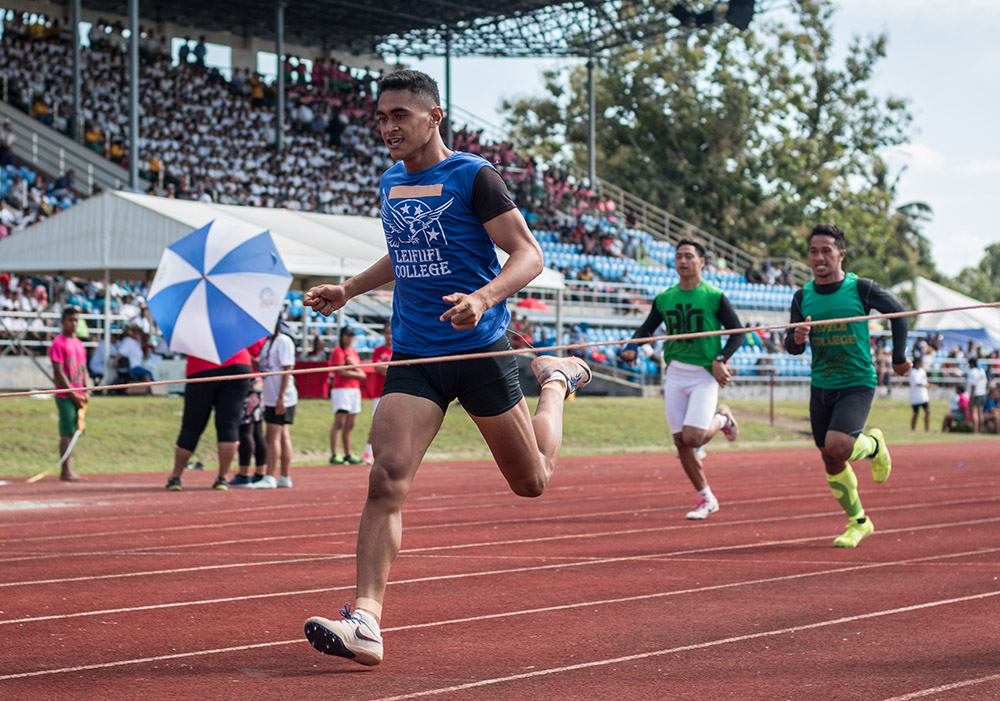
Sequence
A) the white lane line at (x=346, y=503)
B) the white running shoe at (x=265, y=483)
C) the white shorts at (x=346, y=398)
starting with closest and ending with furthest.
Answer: the white lane line at (x=346, y=503)
the white running shoe at (x=265, y=483)
the white shorts at (x=346, y=398)

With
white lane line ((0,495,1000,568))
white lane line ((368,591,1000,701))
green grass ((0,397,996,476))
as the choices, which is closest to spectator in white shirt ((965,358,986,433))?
green grass ((0,397,996,476))

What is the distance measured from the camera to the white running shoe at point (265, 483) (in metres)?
13.6

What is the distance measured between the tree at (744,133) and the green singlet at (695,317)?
1792 inches

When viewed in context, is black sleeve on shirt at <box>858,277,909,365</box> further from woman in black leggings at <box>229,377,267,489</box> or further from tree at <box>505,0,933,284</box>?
tree at <box>505,0,933,284</box>

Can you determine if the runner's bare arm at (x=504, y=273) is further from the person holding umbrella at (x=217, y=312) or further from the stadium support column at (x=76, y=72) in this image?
the stadium support column at (x=76, y=72)

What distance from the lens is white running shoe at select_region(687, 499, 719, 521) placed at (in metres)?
10.5

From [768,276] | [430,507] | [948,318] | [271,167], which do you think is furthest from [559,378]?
[948,318]

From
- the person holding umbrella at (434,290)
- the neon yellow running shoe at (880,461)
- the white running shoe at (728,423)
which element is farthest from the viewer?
the white running shoe at (728,423)

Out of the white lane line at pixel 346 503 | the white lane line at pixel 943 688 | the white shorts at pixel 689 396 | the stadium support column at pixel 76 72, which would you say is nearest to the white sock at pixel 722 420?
the white shorts at pixel 689 396

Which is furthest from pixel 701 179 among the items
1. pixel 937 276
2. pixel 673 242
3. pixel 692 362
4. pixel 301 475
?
pixel 692 362

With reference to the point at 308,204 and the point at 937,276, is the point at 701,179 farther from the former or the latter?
the point at 937,276

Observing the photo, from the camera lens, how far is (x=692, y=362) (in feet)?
33.4

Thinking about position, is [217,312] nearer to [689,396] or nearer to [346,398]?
[346,398]

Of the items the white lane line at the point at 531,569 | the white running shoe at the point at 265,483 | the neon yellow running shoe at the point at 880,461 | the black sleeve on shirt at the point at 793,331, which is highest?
the black sleeve on shirt at the point at 793,331
